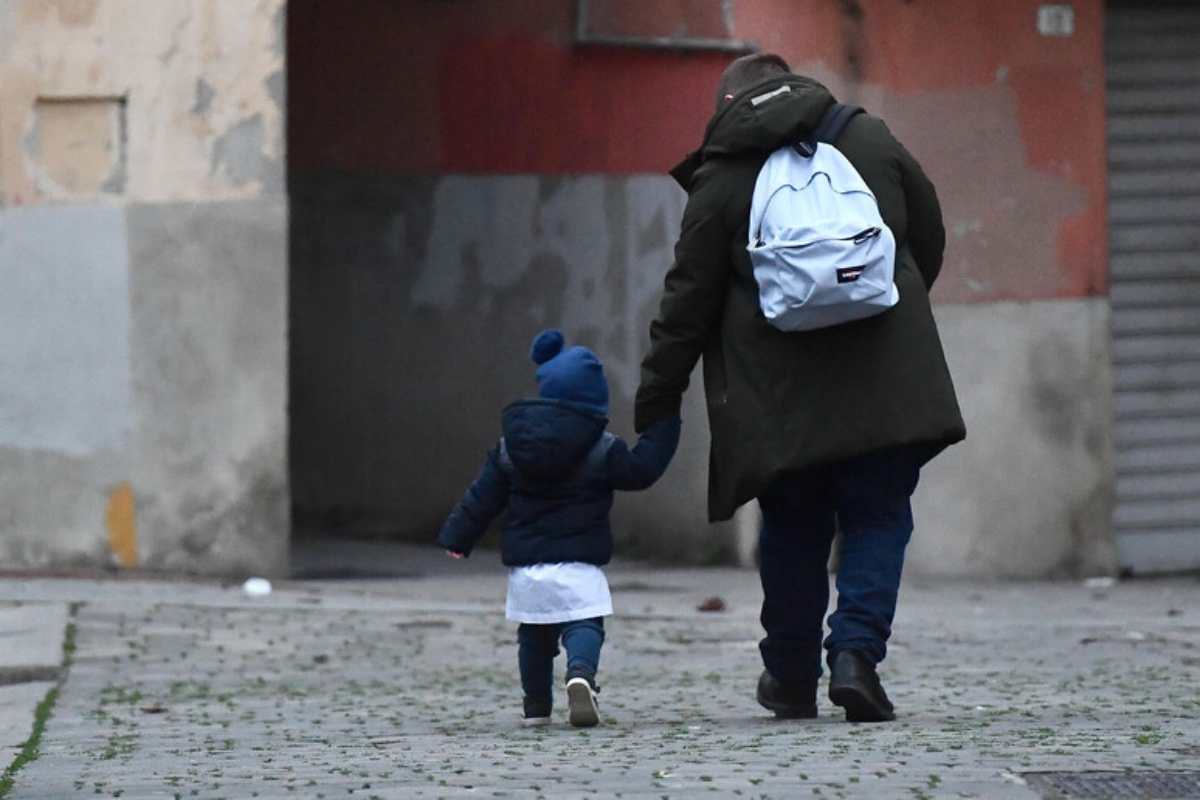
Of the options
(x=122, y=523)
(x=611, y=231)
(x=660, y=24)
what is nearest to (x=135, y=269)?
(x=122, y=523)

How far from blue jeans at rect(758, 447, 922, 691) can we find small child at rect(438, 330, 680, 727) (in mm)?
463

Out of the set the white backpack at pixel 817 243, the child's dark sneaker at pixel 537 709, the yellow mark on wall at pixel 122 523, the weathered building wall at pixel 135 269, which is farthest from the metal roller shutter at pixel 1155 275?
the white backpack at pixel 817 243

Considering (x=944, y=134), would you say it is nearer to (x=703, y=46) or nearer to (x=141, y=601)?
(x=703, y=46)

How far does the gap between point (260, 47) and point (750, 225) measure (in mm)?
5591

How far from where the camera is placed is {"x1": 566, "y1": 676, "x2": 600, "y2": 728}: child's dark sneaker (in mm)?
6496

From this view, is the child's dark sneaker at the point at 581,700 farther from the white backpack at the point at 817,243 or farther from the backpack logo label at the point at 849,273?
the backpack logo label at the point at 849,273

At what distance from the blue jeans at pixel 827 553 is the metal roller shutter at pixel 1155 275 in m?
6.35

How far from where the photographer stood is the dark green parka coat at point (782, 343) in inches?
237

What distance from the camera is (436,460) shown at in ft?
45.8

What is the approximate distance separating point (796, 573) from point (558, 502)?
0.77m

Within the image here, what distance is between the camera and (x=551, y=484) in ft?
22.0

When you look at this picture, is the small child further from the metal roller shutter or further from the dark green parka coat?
the metal roller shutter

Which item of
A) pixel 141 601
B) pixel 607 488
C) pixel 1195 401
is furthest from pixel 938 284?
pixel 607 488

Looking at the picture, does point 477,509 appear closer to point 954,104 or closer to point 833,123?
point 833,123
